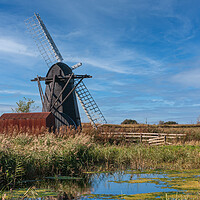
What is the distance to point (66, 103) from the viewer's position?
18500mm

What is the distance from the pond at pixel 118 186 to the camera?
559 centimetres

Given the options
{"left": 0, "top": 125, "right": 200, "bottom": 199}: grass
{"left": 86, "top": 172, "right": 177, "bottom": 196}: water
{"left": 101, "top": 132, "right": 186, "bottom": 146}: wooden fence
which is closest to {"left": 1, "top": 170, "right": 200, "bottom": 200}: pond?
{"left": 86, "top": 172, "right": 177, "bottom": 196}: water

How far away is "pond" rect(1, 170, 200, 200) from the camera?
5594mm

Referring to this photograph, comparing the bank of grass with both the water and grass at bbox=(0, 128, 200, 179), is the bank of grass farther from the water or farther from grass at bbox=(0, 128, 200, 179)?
the water

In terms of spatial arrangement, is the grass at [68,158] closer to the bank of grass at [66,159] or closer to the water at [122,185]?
the bank of grass at [66,159]

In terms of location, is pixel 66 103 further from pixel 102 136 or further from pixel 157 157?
pixel 157 157

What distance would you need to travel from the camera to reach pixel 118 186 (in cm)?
654

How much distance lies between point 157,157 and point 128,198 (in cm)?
549

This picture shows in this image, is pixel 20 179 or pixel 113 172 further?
pixel 113 172

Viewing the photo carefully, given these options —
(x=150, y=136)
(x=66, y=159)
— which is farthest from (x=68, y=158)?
(x=150, y=136)

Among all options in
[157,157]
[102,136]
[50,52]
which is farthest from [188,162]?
[50,52]

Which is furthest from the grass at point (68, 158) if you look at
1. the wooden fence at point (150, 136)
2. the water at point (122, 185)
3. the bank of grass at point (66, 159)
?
the wooden fence at point (150, 136)

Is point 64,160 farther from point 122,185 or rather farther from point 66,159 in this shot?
point 122,185

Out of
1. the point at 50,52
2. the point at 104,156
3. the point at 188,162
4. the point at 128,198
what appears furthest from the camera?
the point at 50,52
